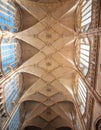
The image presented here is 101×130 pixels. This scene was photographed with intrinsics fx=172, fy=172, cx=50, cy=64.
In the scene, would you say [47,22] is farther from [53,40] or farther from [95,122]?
[95,122]

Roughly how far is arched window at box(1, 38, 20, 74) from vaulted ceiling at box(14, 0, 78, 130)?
90 centimetres

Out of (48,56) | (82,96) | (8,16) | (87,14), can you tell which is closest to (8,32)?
(8,16)

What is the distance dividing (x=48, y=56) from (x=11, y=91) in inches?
227

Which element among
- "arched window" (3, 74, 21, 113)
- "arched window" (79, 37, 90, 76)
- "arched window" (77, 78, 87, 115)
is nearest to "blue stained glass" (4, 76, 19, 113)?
"arched window" (3, 74, 21, 113)

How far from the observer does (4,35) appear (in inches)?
519

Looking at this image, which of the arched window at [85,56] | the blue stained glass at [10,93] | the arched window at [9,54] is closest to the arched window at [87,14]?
the arched window at [85,56]

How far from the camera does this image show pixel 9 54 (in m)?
15.8

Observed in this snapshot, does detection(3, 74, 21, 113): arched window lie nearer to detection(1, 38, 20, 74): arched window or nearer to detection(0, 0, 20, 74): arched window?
detection(1, 38, 20, 74): arched window

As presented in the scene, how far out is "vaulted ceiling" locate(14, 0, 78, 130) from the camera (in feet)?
58.4

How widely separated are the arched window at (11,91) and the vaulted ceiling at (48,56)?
1.05 meters

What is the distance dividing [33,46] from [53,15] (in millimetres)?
3923

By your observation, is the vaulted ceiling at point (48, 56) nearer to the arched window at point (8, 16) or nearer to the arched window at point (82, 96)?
the arched window at point (8, 16)

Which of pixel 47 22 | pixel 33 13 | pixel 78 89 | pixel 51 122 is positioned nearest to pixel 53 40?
pixel 47 22

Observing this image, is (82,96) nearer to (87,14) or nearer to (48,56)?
(48,56)
